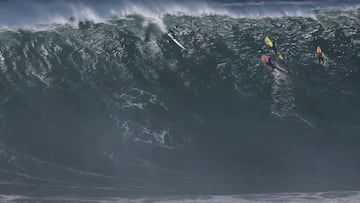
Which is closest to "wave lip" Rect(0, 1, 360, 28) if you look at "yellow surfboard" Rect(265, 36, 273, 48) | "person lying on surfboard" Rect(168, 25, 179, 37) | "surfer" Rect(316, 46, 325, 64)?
"person lying on surfboard" Rect(168, 25, 179, 37)

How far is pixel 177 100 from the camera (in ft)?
108

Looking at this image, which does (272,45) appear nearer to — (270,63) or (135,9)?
(270,63)

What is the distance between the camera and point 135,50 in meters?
34.5

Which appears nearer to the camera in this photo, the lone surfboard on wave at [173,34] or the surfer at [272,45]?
the surfer at [272,45]

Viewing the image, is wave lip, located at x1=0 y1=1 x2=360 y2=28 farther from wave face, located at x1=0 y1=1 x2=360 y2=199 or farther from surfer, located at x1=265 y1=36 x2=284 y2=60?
surfer, located at x1=265 y1=36 x2=284 y2=60

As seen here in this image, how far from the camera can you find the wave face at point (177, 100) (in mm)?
30719

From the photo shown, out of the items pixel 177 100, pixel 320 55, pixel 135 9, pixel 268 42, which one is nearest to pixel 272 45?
pixel 268 42

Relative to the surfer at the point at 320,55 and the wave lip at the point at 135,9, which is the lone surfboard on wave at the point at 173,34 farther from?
the surfer at the point at 320,55

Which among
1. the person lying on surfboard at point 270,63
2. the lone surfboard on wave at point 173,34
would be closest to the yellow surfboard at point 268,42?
the person lying on surfboard at point 270,63

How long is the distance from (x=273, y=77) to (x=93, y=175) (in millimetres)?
12280

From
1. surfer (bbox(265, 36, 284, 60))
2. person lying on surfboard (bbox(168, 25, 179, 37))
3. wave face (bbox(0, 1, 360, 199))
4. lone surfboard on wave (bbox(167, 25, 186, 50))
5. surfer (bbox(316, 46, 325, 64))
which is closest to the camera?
wave face (bbox(0, 1, 360, 199))

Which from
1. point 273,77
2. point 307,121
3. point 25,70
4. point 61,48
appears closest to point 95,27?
point 61,48

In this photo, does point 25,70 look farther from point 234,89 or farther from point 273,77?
point 273,77

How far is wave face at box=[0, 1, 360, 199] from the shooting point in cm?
3072
